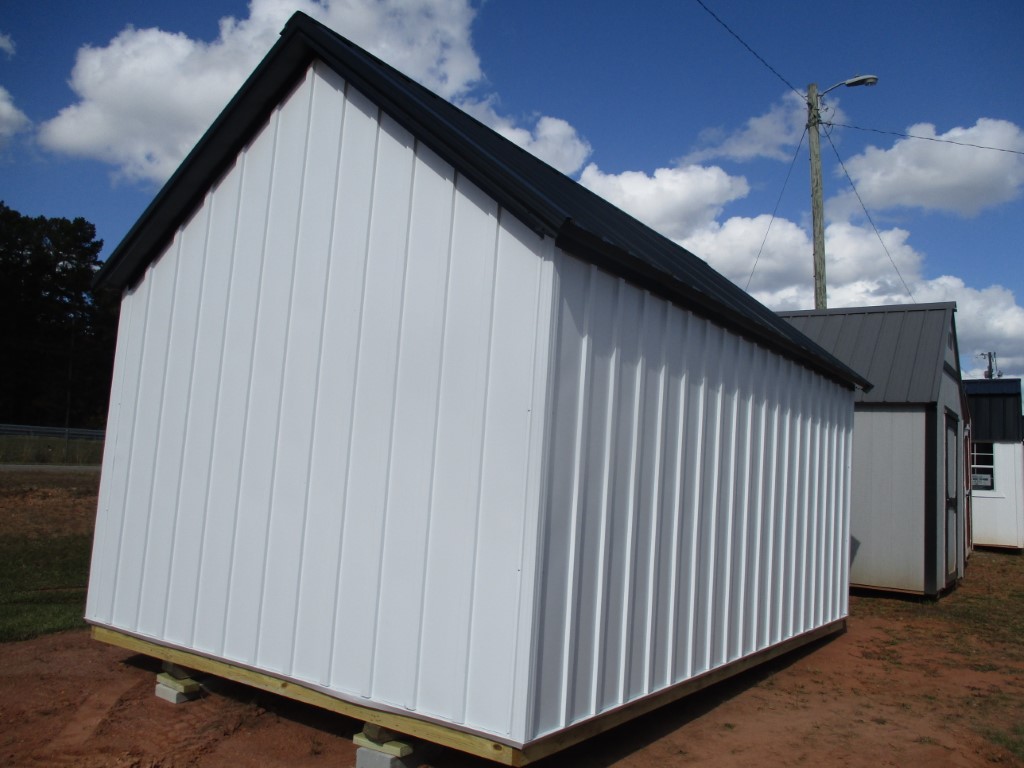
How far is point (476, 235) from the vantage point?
15.0 ft

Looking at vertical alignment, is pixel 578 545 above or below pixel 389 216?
below

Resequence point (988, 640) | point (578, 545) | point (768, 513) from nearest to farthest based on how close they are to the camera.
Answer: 1. point (578, 545)
2. point (768, 513)
3. point (988, 640)

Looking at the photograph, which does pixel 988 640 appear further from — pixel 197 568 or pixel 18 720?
pixel 18 720

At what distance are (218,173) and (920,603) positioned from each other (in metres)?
10.4

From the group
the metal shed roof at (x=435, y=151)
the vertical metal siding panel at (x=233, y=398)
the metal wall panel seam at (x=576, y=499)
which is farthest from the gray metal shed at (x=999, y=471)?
the vertical metal siding panel at (x=233, y=398)

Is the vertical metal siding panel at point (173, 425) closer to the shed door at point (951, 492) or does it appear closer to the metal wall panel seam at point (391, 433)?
the metal wall panel seam at point (391, 433)

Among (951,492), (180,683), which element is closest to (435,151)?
(180,683)

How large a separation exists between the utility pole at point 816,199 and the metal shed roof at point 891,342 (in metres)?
0.81

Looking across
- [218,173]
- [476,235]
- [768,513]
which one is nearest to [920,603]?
[768,513]

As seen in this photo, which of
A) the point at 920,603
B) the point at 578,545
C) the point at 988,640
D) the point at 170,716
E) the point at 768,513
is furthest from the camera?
the point at 920,603

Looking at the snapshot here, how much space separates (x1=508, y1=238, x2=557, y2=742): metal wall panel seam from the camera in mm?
4102

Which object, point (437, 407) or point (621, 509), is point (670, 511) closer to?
point (621, 509)

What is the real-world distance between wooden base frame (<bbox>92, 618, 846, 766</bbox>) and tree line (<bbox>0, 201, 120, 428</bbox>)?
119 feet

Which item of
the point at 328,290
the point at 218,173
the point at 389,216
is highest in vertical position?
the point at 218,173
